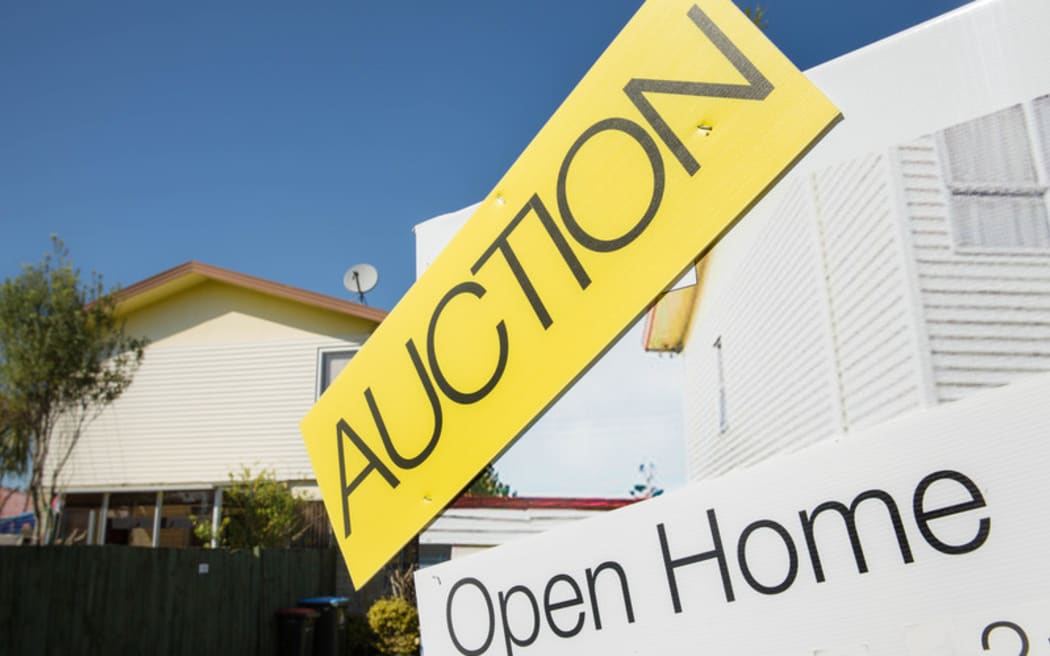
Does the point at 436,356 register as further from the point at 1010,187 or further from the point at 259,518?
the point at 259,518

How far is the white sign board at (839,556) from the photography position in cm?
83

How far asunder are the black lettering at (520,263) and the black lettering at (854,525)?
40 centimetres

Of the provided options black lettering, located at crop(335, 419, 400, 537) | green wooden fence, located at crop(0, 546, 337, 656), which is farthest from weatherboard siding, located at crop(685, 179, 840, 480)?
green wooden fence, located at crop(0, 546, 337, 656)

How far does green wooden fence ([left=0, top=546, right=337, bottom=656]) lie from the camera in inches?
281

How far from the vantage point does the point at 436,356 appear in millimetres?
1258

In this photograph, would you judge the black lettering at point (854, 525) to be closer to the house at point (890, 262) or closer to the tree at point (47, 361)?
the house at point (890, 262)

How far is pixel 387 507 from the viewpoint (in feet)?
4.31

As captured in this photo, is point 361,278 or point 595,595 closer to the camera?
point 595,595

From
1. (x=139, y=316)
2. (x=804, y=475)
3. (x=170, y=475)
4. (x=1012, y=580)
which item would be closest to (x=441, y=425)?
(x=804, y=475)

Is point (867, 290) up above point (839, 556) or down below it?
above

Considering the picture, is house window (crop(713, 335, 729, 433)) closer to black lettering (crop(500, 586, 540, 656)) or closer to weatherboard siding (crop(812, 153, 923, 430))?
weatherboard siding (crop(812, 153, 923, 430))

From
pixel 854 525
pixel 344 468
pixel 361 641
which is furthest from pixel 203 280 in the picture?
pixel 854 525

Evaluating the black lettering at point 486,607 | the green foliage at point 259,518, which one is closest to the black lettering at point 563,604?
the black lettering at point 486,607

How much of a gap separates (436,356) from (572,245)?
296mm
